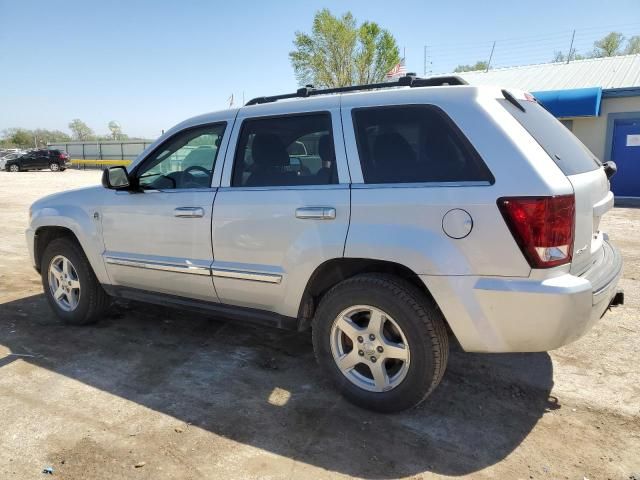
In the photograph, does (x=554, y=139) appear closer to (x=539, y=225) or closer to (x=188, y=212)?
(x=539, y=225)

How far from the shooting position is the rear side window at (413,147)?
2.70 m

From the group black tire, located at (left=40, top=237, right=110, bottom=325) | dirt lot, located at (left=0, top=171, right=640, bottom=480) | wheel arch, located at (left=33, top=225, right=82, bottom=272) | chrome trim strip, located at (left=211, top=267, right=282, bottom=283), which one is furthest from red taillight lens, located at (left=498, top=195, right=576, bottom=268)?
wheel arch, located at (left=33, top=225, right=82, bottom=272)

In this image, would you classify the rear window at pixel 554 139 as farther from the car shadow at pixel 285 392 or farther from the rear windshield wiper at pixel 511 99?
the car shadow at pixel 285 392

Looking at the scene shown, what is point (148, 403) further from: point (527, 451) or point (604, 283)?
point (604, 283)

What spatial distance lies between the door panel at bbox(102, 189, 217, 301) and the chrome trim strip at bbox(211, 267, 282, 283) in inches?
4.2

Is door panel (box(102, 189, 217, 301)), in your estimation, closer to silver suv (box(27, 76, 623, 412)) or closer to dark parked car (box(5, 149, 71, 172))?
silver suv (box(27, 76, 623, 412))

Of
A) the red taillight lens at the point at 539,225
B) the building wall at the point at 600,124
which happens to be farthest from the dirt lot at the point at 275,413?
the building wall at the point at 600,124

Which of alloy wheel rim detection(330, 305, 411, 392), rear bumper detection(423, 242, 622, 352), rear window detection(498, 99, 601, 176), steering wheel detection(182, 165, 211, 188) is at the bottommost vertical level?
alloy wheel rim detection(330, 305, 411, 392)

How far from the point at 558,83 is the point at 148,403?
751 inches

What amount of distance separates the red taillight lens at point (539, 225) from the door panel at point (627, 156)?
15096 mm

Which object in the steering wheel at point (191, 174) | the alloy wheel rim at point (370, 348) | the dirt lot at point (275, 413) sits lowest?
the dirt lot at point (275, 413)

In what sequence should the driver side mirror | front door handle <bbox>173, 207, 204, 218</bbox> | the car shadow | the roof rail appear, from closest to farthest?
1. the car shadow
2. the roof rail
3. front door handle <bbox>173, 207, 204, 218</bbox>
4. the driver side mirror

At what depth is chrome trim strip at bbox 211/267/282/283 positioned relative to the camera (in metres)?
3.28

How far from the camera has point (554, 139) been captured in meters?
2.90
